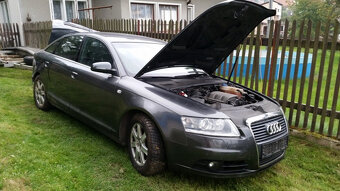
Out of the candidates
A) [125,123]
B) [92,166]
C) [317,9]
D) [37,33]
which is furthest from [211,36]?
[317,9]

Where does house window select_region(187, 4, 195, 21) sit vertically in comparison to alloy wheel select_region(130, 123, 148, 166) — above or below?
above

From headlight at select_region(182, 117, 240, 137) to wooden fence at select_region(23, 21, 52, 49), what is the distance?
8836 mm

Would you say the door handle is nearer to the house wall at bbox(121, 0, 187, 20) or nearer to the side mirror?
the side mirror

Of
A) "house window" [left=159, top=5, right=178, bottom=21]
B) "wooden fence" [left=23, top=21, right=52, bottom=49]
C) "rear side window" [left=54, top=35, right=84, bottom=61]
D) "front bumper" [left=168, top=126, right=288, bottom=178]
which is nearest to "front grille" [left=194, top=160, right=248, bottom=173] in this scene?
"front bumper" [left=168, top=126, right=288, bottom=178]

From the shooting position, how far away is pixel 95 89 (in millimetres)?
3863

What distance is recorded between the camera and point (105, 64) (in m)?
3.58

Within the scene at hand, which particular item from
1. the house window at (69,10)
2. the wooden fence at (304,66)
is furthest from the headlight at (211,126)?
the house window at (69,10)

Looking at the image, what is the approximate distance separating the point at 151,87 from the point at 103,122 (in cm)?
97

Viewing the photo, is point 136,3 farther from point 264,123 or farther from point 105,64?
point 264,123

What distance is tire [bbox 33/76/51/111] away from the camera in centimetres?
525

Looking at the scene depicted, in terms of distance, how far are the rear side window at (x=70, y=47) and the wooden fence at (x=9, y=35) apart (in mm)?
Result: 7998

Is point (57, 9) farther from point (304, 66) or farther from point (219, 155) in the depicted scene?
point (219, 155)

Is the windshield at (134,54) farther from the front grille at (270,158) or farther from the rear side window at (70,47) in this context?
the front grille at (270,158)

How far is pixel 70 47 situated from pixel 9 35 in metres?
8.57
